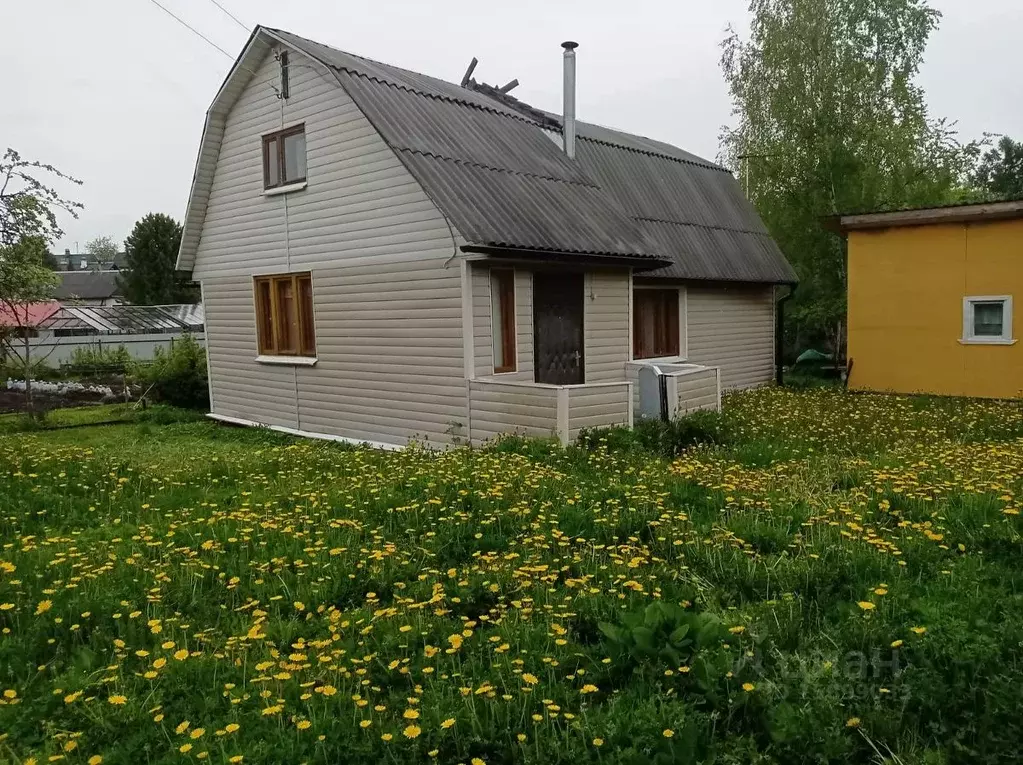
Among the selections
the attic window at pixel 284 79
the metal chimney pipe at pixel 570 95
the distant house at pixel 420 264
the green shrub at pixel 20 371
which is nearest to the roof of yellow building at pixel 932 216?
the distant house at pixel 420 264

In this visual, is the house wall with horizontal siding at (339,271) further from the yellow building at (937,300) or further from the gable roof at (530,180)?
the yellow building at (937,300)

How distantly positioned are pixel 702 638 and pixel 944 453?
6.07 meters

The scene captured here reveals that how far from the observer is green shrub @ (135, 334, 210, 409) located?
1873cm

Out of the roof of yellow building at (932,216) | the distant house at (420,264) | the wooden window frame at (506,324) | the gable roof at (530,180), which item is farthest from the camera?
the roof of yellow building at (932,216)

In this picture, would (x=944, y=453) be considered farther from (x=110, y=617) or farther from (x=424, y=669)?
(x=110, y=617)

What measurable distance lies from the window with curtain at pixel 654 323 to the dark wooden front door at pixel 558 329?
368cm

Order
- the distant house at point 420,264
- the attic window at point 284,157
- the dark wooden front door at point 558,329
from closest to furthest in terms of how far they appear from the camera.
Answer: the distant house at point 420,264, the dark wooden front door at point 558,329, the attic window at point 284,157

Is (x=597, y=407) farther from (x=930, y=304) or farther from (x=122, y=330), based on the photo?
(x=122, y=330)

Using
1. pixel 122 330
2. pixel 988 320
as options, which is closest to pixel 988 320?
pixel 988 320

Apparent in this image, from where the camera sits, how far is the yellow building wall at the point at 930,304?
15.4 metres

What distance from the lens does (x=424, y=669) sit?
12.9 feet

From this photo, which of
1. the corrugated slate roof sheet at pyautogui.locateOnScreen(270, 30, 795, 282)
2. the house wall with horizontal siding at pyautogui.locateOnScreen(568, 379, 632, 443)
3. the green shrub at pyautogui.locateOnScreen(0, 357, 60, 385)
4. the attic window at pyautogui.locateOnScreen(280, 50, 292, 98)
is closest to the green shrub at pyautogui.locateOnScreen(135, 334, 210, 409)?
the green shrub at pyautogui.locateOnScreen(0, 357, 60, 385)

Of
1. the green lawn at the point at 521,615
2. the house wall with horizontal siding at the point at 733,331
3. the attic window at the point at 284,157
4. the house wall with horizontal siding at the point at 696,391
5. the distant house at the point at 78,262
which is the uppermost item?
the distant house at the point at 78,262

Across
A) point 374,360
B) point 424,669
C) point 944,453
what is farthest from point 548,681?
point 374,360
